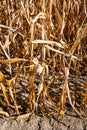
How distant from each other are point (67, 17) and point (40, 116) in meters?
0.37

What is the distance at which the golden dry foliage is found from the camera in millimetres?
923

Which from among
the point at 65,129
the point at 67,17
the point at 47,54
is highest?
the point at 67,17

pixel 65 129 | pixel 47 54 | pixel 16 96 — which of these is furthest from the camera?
pixel 47 54

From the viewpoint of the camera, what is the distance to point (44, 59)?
918mm

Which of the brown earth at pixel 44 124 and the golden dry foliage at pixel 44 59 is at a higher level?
the golden dry foliage at pixel 44 59

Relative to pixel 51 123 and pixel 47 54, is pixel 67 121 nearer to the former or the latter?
pixel 51 123

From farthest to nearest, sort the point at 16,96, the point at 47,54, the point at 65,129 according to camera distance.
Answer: the point at 47,54
the point at 16,96
the point at 65,129

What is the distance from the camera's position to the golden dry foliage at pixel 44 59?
92 cm

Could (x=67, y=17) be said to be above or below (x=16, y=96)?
above

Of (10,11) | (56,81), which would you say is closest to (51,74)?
(56,81)

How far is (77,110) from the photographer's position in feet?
3.15

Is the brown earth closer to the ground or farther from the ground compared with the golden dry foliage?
closer to the ground

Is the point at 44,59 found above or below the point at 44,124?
above

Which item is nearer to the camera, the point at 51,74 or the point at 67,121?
the point at 67,121
